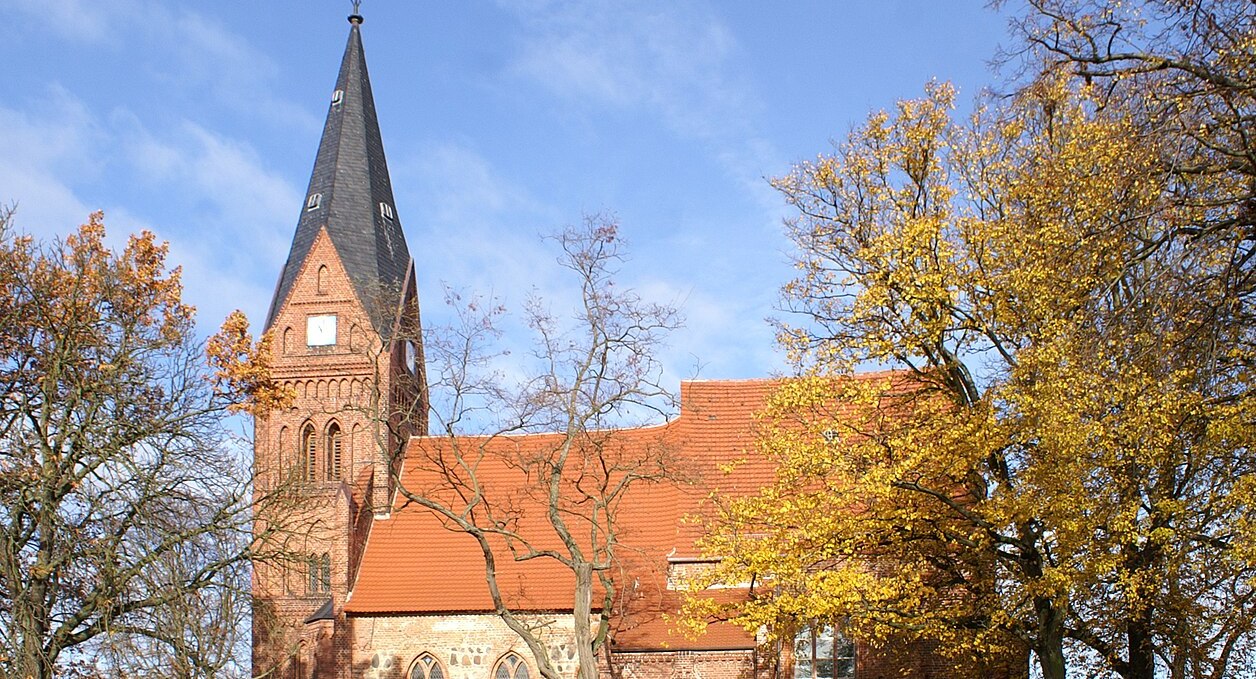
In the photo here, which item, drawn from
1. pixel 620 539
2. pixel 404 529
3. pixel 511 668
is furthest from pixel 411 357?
pixel 511 668

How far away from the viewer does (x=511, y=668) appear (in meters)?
25.7

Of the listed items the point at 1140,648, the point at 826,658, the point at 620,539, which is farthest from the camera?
the point at 620,539

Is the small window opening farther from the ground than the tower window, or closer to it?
farther from the ground

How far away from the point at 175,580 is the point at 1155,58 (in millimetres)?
13326

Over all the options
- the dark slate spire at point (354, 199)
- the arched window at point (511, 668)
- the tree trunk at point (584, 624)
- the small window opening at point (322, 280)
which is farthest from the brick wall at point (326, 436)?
the tree trunk at point (584, 624)

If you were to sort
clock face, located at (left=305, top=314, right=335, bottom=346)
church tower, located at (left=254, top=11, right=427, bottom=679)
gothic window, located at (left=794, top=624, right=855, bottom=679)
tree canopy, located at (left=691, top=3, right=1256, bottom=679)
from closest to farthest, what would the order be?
tree canopy, located at (left=691, top=3, right=1256, bottom=679)
gothic window, located at (left=794, top=624, right=855, bottom=679)
church tower, located at (left=254, top=11, right=427, bottom=679)
clock face, located at (left=305, top=314, right=335, bottom=346)

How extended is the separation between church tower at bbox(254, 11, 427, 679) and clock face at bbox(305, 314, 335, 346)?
0.10 ft

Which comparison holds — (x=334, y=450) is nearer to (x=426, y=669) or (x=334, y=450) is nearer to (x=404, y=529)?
(x=404, y=529)

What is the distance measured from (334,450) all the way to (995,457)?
58.0ft

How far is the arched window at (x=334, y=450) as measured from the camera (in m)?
30.2

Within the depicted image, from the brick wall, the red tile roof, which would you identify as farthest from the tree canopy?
the brick wall

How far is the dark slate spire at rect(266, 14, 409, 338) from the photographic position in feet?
104

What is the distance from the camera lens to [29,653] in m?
15.4

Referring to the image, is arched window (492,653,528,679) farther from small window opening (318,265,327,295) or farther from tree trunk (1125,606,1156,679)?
tree trunk (1125,606,1156,679)
